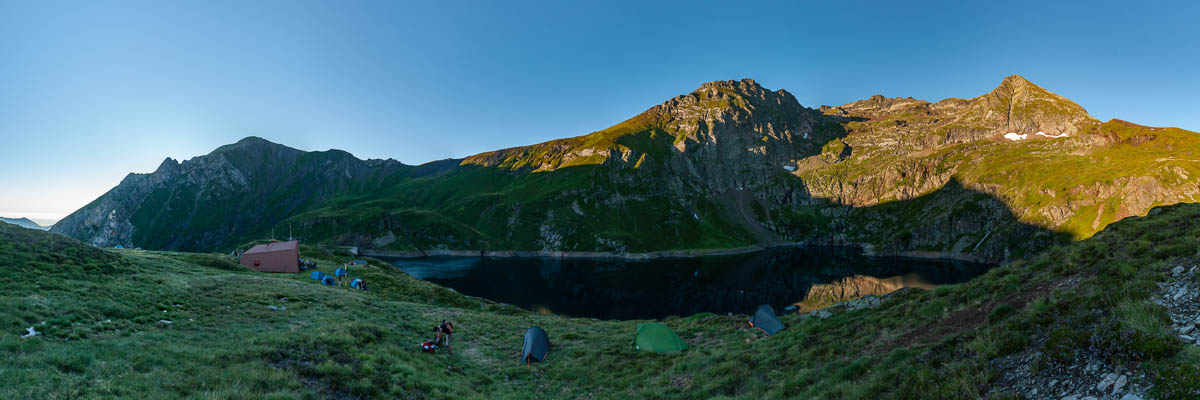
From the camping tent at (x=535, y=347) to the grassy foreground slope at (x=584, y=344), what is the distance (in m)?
0.80

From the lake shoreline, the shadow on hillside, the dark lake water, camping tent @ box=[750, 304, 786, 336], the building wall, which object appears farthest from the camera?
the lake shoreline

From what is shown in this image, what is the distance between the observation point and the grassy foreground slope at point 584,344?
936 centimetres

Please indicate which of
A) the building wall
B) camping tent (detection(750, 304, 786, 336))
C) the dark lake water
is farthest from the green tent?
the building wall

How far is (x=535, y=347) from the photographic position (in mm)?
23906

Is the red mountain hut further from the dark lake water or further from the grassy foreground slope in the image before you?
the dark lake water

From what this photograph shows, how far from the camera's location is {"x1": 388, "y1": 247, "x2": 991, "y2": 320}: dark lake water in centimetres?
7488

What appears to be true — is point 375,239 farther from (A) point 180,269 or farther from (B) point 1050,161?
(B) point 1050,161

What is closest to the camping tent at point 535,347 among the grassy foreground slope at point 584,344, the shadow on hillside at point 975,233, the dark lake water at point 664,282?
the grassy foreground slope at point 584,344

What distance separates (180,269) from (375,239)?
6142 inches

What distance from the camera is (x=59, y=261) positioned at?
77.9ft

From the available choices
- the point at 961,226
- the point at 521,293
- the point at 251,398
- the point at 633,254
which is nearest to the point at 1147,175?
the point at 961,226

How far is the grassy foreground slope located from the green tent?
106cm

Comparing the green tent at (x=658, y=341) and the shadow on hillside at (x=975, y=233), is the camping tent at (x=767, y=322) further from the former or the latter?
the shadow on hillside at (x=975, y=233)

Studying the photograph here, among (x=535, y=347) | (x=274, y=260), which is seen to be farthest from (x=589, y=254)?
(x=535, y=347)
